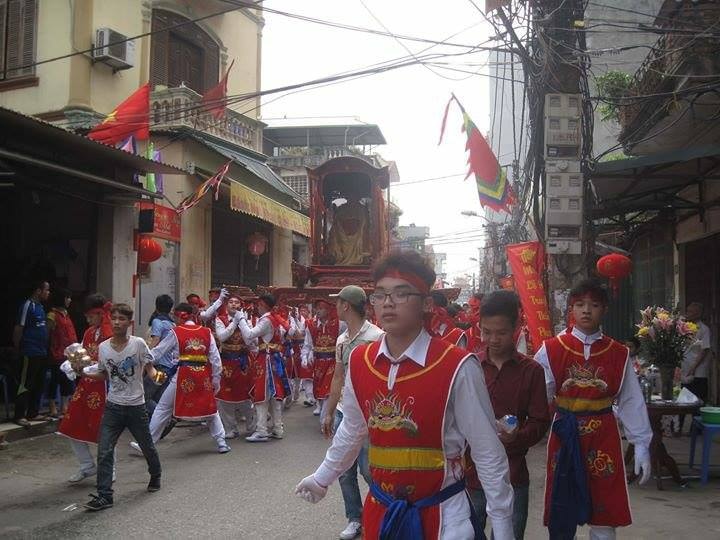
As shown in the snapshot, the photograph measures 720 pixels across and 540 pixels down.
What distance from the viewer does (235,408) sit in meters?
10.5

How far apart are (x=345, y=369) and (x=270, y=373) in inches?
166

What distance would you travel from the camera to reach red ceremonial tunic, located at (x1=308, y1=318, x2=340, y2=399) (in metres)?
10.3

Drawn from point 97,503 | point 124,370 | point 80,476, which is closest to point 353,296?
point 124,370

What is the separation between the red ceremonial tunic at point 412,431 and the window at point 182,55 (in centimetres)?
1501

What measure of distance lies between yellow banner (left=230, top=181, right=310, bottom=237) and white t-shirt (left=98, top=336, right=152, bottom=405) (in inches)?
356

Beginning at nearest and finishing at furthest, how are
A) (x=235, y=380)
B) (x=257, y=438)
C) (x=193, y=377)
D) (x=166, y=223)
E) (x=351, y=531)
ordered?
(x=351, y=531), (x=193, y=377), (x=257, y=438), (x=235, y=380), (x=166, y=223)

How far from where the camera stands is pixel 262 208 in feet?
54.2

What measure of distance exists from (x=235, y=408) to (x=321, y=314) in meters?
1.95

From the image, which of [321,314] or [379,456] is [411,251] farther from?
[321,314]

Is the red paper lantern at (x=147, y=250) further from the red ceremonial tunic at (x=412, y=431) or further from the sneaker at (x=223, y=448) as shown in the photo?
the red ceremonial tunic at (x=412, y=431)

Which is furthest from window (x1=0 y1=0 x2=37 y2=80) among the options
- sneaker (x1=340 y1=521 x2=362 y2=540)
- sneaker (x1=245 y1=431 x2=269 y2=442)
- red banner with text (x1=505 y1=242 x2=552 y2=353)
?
sneaker (x1=340 y1=521 x2=362 y2=540)

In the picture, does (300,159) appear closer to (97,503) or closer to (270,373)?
(270,373)

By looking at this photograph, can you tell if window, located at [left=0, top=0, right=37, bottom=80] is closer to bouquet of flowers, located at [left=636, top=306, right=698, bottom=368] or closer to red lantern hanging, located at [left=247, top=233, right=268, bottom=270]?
red lantern hanging, located at [left=247, top=233, right=268, bottom=270]

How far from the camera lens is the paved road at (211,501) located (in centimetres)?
561
